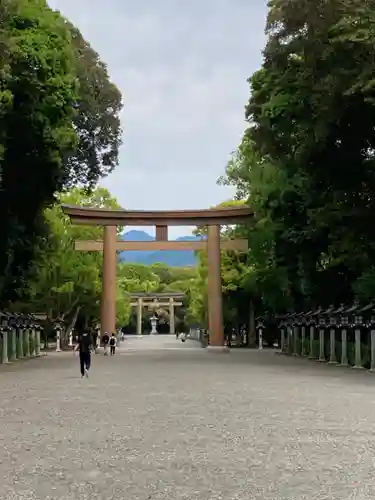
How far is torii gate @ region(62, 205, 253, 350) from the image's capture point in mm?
45406

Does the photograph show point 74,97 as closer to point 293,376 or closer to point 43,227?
point 43,227

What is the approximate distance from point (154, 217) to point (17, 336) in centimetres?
1470

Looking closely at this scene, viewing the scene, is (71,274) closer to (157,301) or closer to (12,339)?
(12,339)

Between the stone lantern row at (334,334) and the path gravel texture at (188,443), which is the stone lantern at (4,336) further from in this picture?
the path gravel texture at (188,443)

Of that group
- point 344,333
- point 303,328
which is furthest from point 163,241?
Result: point 344,333

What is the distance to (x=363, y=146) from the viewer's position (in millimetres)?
23703

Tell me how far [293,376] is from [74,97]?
1088cm

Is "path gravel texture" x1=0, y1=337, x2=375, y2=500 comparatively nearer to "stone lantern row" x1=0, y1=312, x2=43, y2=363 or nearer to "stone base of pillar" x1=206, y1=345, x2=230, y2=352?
"stone lantern row" x1=0, y1=312, x2=43, y2=363

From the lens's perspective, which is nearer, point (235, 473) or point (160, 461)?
point (235, 473)

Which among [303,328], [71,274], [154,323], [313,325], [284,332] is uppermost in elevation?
[71,274]

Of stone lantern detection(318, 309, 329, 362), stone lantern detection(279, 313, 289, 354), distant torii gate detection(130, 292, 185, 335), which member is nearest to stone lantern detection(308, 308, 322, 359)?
stone lantern detection(318, 309, 329, 362)

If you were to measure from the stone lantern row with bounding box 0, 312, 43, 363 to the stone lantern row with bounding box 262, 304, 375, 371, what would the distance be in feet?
37.6

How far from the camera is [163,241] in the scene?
47.2m

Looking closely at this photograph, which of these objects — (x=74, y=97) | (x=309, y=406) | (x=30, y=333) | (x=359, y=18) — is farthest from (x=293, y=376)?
(x=30, y=333)
